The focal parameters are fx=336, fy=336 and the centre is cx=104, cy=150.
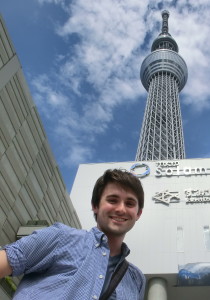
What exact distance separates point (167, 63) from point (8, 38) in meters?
75.8

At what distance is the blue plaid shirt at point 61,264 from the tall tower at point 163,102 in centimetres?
5385

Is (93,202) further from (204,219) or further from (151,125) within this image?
(151,125)

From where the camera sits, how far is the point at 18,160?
30.5 feet

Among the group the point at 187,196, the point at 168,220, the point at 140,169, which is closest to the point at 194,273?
the point at 168,220

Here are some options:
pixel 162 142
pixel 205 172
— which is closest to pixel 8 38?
pixel 205 172

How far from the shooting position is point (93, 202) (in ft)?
8.54

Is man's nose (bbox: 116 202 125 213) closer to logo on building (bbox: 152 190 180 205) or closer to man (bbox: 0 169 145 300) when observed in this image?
man (bbox: 0 169 145 300)

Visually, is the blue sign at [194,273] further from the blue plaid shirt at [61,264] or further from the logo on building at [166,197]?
the blue plaid shirt at [61,264]

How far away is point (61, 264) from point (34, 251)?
7.6 inches

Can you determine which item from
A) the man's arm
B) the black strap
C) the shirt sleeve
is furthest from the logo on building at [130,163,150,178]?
the man's arm

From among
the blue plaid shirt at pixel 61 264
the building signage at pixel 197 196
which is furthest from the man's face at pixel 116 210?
the building signage at pixel 197 196

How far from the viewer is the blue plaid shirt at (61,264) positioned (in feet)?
6.29

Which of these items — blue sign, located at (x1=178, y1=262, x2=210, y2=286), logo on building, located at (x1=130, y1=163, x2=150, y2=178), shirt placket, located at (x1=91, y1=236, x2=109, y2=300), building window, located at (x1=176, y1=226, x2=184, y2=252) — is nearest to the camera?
shirt placket, located at (x1=91, y1=236, x2=109, y2=300)

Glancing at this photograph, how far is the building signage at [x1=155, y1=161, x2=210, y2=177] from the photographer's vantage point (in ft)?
72.6
